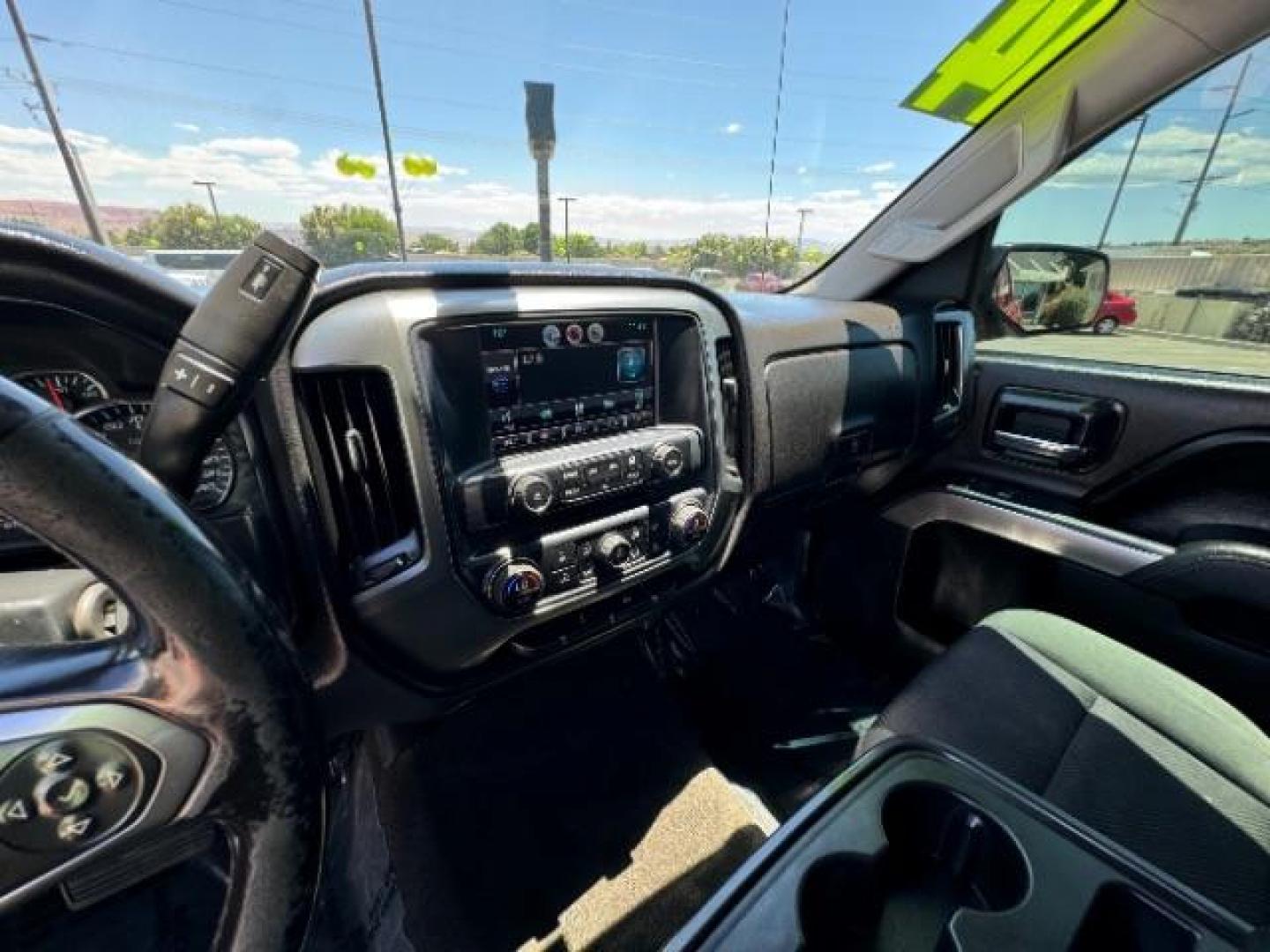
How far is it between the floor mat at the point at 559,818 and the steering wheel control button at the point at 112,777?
133 centimetres

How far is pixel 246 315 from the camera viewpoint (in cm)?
66

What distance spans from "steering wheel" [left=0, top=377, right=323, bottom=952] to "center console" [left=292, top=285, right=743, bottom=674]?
54cm

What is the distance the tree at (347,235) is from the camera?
121 centimetres

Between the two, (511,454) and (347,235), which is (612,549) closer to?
(511,454)

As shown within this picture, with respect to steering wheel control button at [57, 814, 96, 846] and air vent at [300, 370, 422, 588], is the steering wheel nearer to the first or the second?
steering wheel control button at [57, 814, 96, 846]

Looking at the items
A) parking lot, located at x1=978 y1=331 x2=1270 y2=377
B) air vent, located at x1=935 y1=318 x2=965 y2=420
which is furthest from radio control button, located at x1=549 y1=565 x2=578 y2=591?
parking lot, located at x1=978 y1=331 x2=1270 y2=377

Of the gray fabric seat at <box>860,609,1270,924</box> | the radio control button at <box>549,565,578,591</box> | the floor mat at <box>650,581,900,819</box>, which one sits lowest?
the floor mat at <box>650,581,900,819</box>

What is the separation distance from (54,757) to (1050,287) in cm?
324

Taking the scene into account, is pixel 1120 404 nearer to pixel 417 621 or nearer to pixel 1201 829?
pixel 1201 829

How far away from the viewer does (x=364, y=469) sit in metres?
1.15

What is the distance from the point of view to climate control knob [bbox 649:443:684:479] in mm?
1548

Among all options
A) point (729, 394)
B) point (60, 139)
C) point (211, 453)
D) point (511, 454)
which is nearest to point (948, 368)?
point (729, 394)

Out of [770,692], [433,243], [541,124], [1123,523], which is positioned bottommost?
[770,692]

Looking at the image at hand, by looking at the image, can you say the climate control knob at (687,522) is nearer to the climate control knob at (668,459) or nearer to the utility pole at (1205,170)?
the climate control knob at (668,459)
